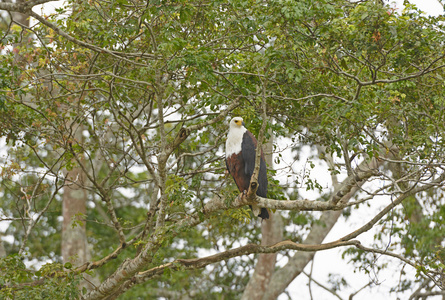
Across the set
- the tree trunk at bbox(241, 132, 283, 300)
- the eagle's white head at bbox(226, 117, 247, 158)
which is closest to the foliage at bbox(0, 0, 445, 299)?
the eagle's white head at bbox(226, 117, 247, 158)

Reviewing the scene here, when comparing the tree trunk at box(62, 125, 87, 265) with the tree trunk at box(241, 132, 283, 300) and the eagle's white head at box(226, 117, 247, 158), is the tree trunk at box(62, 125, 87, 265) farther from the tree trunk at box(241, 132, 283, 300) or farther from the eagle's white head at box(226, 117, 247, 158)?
the eagle's white head at box(226, 117, 247, 158)

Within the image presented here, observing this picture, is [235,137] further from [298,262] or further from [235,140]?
[298,262]

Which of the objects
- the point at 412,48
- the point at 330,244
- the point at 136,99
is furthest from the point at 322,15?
the point at 136,99

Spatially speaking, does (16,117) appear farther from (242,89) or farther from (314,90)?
(314,90)

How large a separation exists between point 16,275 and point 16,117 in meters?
1.83

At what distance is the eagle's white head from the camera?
543 centimetres

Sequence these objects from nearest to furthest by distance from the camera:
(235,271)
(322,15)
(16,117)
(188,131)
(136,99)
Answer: (322,15) < (188,131) < (16,117) < (136,99) < (235,271)

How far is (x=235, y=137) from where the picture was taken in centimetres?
546

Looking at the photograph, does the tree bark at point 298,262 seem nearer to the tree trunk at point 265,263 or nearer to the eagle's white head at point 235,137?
the tree trunk at point 265,263

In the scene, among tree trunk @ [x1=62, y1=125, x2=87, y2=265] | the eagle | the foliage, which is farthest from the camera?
tree trunk @ [x1=62, y1=125, x2=87, y2=265]

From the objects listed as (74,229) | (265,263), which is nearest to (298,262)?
(265,263)

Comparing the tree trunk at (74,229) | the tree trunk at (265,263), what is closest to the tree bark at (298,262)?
the tree trunk at (265,263)

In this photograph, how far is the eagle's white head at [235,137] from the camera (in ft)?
17.8

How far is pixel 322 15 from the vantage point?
178 inches
